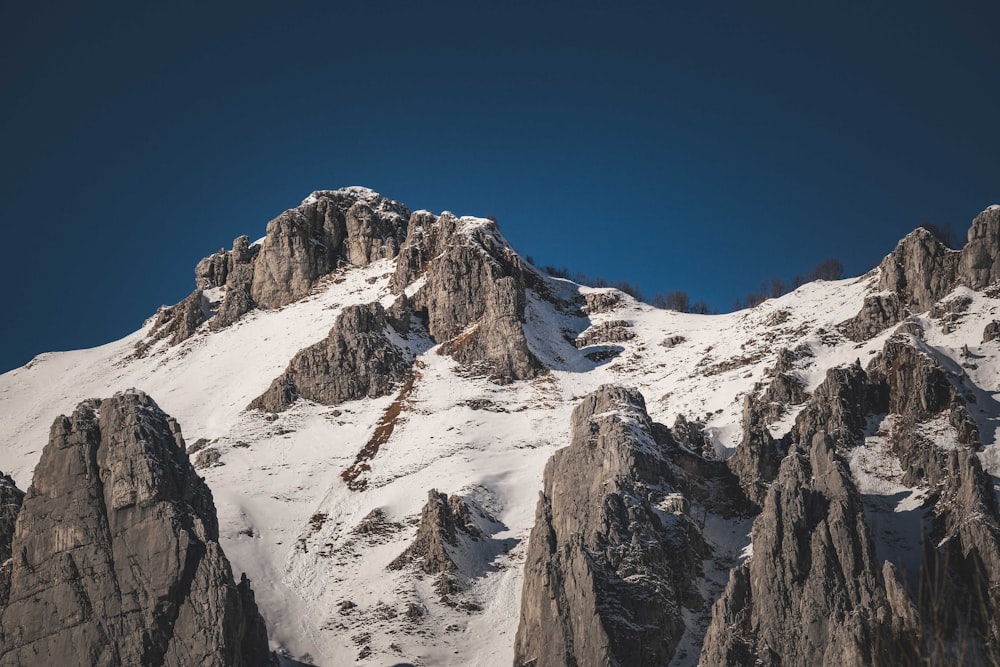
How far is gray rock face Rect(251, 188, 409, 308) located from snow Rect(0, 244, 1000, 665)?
3.61 m

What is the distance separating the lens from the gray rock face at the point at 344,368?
124 metres

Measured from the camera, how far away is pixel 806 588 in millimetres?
65125

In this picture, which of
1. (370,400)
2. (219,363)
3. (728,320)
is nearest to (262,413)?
(370,400)

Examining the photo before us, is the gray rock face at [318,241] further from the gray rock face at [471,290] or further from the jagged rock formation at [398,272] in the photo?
the gray rock face at [471,290]

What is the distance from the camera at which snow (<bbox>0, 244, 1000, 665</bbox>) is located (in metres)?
79.8

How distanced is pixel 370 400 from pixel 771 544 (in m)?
65.3

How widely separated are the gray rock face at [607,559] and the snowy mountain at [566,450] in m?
0.22

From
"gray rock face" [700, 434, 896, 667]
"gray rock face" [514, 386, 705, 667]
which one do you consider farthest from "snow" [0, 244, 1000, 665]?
"gray rock face" [700, 434, 896, 667]

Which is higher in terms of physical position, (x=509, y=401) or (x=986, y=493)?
(x=509, y=401)

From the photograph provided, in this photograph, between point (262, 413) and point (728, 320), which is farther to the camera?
point (728, 320)

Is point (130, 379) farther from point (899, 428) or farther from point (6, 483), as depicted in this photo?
point (899, 428)

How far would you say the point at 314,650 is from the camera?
7738cm

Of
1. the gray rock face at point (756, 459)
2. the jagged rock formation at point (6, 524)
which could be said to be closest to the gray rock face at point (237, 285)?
the jagged rock formation at point (6, 524)

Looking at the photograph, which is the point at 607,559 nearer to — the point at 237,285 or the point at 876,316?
the point at 876,316
